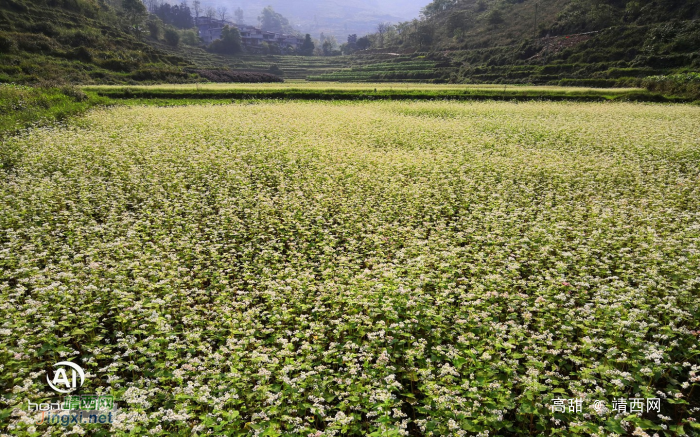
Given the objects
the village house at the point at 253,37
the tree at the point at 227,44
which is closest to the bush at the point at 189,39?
the tree at the point at 227,44

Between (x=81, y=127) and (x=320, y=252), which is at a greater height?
(x=81, y=127)

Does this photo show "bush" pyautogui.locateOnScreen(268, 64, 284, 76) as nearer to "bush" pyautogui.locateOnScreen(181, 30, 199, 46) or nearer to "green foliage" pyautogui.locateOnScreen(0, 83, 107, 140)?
"bush" pyautogui.locateOnScreen(181, 30, 199, 46)

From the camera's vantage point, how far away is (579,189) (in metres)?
10.9

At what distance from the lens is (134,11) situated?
79.3 metres

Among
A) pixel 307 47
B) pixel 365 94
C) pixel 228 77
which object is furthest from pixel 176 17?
pixel 365 94

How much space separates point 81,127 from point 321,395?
64.1 ft

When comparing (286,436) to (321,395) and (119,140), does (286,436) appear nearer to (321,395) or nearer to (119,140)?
(321,395)

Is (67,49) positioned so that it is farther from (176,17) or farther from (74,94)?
(176,17)

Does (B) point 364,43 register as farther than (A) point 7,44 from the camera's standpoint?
Yes

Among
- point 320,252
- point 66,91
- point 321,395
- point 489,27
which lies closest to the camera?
point 321,395

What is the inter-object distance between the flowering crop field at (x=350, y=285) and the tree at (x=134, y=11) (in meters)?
80.3

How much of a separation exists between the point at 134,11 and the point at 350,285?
323ft

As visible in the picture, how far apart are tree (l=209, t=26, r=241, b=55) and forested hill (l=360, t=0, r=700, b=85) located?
5314 cm

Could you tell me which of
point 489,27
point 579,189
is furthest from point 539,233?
point 489,27
